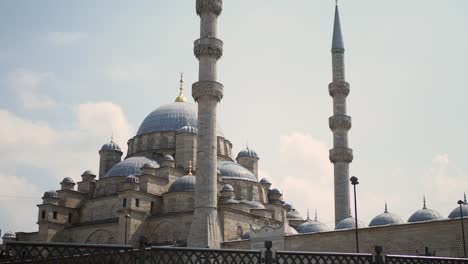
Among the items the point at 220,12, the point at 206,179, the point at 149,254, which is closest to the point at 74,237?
the point at 206,179

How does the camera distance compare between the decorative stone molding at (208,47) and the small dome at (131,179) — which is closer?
the decorative stone molding at (208,47)

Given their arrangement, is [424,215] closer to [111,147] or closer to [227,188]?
[227,188]

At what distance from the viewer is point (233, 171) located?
34.2 m

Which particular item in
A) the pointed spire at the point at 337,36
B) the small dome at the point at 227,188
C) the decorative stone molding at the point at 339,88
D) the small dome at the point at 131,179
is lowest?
the small dome at the point at 227,188

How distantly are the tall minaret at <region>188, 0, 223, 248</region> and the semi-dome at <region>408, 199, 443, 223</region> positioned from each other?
28.8 ft

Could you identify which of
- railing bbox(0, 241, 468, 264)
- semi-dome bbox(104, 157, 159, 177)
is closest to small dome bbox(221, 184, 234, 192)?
semi-dome bbox(104, 157, 159, 177)

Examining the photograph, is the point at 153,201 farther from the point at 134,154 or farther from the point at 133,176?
the point at 134,154

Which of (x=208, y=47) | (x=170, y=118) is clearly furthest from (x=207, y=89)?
(x=170, y=118)

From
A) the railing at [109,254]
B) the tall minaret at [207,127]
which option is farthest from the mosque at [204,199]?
the railing at [109,254]

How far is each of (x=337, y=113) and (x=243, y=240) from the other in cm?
766

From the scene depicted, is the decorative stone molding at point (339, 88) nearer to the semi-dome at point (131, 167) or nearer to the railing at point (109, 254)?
the semi-dome at point (131, 167)

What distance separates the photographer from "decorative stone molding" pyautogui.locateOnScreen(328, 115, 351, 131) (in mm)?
28812

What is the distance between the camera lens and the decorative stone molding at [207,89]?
81.6 ft

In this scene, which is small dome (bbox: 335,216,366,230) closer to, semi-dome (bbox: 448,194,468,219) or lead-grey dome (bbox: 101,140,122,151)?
semi-dome (bbox: 448,194,468,219)
